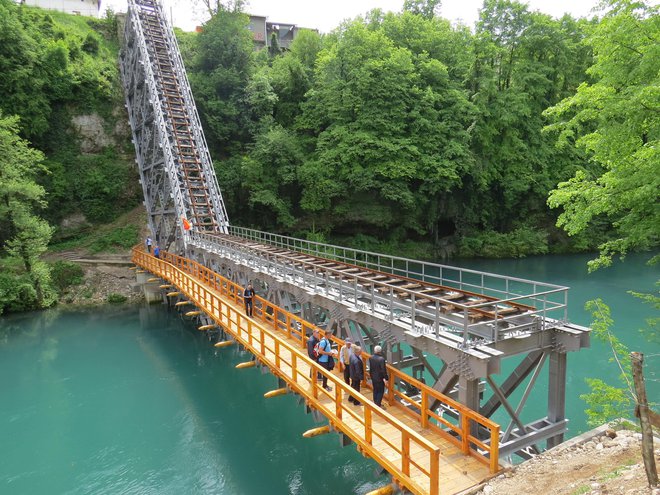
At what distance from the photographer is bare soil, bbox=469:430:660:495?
19.7 feet

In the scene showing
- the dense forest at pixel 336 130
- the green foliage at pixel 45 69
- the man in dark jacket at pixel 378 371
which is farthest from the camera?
the dense forest at pixel 336 130

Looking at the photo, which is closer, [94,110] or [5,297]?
[5,297]

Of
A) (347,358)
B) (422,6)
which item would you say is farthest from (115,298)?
(422,6)

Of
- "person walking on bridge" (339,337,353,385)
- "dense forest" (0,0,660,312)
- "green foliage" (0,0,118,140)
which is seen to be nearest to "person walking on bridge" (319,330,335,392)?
"person walking on bridge" (339,337,353,385)

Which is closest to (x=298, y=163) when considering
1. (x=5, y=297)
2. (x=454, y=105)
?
(x=454, y=105)

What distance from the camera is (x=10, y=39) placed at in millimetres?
29688

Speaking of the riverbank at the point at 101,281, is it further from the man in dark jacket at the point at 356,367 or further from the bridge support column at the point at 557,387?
the bridge support column at the point at 557,387

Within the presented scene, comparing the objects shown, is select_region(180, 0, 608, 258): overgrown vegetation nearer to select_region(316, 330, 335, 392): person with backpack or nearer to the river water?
the river water

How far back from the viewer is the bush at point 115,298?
95.0 ft

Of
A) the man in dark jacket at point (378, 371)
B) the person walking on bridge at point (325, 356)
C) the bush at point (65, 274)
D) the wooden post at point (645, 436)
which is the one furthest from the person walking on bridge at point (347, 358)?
the bush at point (65, 274)

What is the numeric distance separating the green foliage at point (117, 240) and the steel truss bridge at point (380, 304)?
10.1 ft

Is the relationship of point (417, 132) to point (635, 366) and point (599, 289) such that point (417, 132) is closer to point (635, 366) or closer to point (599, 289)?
point (599, 289)

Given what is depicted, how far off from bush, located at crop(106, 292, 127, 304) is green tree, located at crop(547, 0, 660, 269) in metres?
27.2

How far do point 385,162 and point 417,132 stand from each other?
383 centimetres
